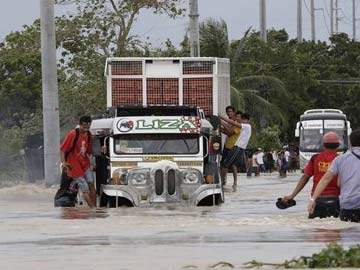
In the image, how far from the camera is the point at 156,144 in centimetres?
1950

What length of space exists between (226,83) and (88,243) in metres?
11.4

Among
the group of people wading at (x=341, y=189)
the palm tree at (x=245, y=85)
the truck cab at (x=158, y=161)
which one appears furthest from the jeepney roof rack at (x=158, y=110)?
the palm tree at (x=245, y=85)

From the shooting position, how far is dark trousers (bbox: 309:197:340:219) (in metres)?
14.3

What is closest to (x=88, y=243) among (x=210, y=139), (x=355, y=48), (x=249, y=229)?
(x=249, y=229)

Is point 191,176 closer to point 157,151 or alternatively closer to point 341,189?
point 157,151

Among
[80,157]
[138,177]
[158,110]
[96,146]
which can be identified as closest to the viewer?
[138,177]

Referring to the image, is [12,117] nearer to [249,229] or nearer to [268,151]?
[268,151]

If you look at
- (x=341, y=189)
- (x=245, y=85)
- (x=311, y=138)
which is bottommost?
(x=311, y=138)

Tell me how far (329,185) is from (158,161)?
548 cm

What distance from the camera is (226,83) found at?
23.2 metres

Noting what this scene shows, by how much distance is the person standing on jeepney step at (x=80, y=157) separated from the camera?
757 inches

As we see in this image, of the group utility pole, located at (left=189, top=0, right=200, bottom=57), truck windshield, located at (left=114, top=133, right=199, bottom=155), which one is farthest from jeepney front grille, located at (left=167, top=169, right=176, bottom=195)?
utility pole, located at (left=189, top=0, right=200, bottom=57)

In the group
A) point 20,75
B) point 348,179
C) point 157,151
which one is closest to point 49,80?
point 157,151

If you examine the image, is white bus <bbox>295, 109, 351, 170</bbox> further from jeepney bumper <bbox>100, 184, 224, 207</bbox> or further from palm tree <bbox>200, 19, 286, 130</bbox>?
jeepney bumper <bbox>100, 184, 224, 207</bbox>
